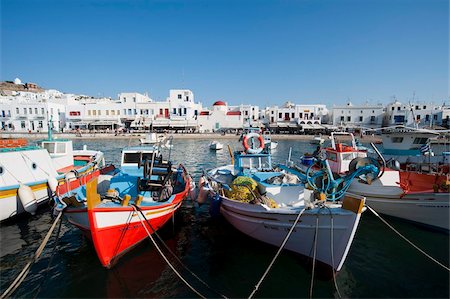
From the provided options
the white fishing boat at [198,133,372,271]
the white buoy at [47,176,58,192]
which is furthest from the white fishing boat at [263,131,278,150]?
the white buoy at [47,176,58,192]

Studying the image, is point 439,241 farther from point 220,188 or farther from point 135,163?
point 135,163

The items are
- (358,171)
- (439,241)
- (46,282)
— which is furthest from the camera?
(439,241)

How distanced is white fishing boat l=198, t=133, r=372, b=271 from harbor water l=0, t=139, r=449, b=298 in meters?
0.75

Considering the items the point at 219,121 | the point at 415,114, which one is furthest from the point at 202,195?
the point at 415,114

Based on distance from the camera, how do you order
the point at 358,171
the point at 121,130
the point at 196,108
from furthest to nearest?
1. the point at 196,108
2. the point at 121,130
3. the point at 358,171

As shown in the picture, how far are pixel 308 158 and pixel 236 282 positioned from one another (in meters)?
13.8

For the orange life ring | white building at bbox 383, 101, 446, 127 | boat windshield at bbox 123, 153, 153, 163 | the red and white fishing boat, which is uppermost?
white building at bbox 383, 101, 446, 127

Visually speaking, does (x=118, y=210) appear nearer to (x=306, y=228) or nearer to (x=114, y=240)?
(x=114, y=240)

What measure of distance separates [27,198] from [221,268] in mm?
9954

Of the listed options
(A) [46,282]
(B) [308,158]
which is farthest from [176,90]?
(A) [46,282]

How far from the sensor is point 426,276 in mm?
7641

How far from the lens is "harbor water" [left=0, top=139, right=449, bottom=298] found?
6984mm

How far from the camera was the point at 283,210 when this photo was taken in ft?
25.7

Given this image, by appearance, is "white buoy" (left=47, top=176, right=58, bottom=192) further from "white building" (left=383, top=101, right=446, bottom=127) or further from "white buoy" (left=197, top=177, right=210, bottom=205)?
"white building" (left=383, top=101, right=446, bottom=127)
